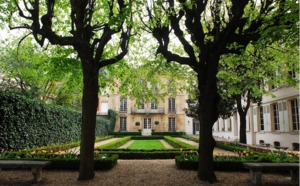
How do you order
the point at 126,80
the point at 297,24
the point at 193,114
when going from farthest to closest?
the point at 193,114, the point at 126,80, the point at 297,24

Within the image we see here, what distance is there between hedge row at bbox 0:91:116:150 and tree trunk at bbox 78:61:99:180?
5405mm

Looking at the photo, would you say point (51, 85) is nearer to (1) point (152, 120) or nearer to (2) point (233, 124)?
(2) point (233, 124)

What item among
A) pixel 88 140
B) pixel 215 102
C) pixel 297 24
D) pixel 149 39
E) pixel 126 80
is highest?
pixel 149 39

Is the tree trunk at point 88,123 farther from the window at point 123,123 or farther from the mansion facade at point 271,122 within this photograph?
the window at point 123,123

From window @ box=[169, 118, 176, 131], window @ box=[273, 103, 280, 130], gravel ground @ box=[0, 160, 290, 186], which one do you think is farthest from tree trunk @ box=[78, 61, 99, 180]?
window @ box=[169, 118, 176, 131]

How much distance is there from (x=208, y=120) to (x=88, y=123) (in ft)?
10.3

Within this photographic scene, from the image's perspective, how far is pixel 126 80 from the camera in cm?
981

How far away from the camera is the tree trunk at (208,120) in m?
6.54

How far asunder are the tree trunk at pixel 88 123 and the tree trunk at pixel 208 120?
113 inches

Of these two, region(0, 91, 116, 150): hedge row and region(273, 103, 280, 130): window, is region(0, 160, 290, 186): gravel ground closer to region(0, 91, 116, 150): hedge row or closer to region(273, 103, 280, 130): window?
region(0, 91, 116, 150): hedge row

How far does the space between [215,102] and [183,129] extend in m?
37.1

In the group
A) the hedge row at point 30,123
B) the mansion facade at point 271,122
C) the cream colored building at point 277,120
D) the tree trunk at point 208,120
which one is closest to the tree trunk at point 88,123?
the tree trunk at point 208,120

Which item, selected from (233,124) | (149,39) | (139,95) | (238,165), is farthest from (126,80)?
(233,124)

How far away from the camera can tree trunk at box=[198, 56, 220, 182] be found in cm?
654
